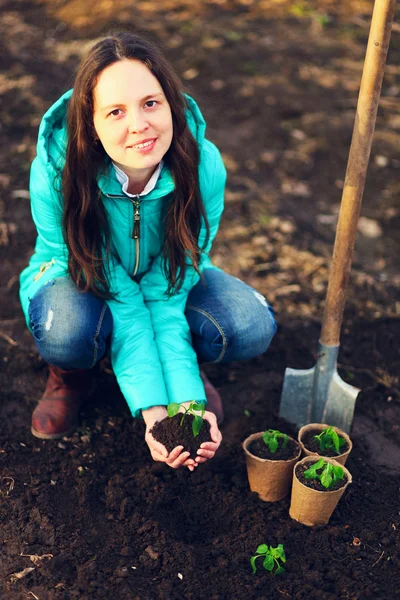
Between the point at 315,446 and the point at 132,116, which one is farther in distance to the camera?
the point at 315,446

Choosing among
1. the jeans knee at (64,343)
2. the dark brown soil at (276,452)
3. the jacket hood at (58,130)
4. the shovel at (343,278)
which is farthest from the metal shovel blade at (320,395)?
the jacket hood at (58,130)

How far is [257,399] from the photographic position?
2.92 meters

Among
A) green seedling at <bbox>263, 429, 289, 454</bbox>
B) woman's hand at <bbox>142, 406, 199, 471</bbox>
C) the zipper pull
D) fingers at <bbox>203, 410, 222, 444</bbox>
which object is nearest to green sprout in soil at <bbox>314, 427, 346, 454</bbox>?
green seedling at <bbox>263, 429, 289, 454</bbox>

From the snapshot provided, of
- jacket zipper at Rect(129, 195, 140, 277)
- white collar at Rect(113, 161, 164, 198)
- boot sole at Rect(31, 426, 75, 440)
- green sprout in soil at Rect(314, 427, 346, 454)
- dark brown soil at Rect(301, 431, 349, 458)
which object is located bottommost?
boot sole at Rect(31, 426, 75, 440)

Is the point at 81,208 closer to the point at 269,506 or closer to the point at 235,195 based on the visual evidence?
the point at 269,506

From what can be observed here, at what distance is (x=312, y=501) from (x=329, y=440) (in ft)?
0.83

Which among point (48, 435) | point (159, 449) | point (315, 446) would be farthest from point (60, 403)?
point (315, 446)

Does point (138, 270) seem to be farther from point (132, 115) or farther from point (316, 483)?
point (316, 483)

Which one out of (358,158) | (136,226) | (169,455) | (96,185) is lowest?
(169,455)

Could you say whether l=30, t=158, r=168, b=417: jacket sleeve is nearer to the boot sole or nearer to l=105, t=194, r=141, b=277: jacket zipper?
l=105, t=194, r=141, b=277: jacket zipper

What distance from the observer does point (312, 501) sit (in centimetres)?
222

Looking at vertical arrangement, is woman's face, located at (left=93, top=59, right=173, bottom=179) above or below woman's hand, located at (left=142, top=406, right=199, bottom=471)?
above

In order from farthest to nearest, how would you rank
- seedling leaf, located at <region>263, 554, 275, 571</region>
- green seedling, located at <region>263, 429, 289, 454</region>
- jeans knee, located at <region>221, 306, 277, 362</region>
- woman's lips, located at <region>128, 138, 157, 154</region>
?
1. jeans knee, located at <region>221, 306, 277, 362</region>
2. green seedling, located at <region>263, 429, 289, 454</region>
3. woman's lips, located at <region>128, 138, 157, 154</region>
4. seedling leaf, located at <region>263, 554, 275, 571</region>

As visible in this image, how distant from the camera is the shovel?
2.20m
